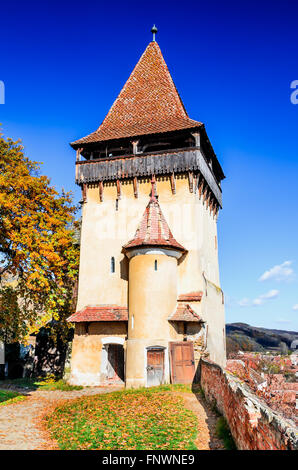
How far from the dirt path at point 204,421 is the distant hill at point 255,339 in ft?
128

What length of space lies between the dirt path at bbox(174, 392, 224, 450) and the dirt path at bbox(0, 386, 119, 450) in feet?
12.3

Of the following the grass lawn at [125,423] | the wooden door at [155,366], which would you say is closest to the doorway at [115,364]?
the wooden door at [155,366]

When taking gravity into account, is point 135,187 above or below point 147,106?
below

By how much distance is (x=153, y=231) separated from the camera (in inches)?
818

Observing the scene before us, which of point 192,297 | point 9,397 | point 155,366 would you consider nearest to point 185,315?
point 192,297

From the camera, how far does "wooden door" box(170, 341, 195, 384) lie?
18484 mm

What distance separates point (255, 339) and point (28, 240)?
168 feet

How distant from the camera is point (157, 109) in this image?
81.7 ft

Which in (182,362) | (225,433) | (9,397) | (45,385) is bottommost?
(45,385)

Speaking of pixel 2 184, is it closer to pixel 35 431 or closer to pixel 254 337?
pixel 35 431

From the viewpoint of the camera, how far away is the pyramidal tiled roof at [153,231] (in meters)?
20.1

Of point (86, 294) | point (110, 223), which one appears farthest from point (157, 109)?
point (86, 294)

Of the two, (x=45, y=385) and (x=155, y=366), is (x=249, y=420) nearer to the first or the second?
(x=155, y=366)

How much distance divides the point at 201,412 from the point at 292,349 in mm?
56789
